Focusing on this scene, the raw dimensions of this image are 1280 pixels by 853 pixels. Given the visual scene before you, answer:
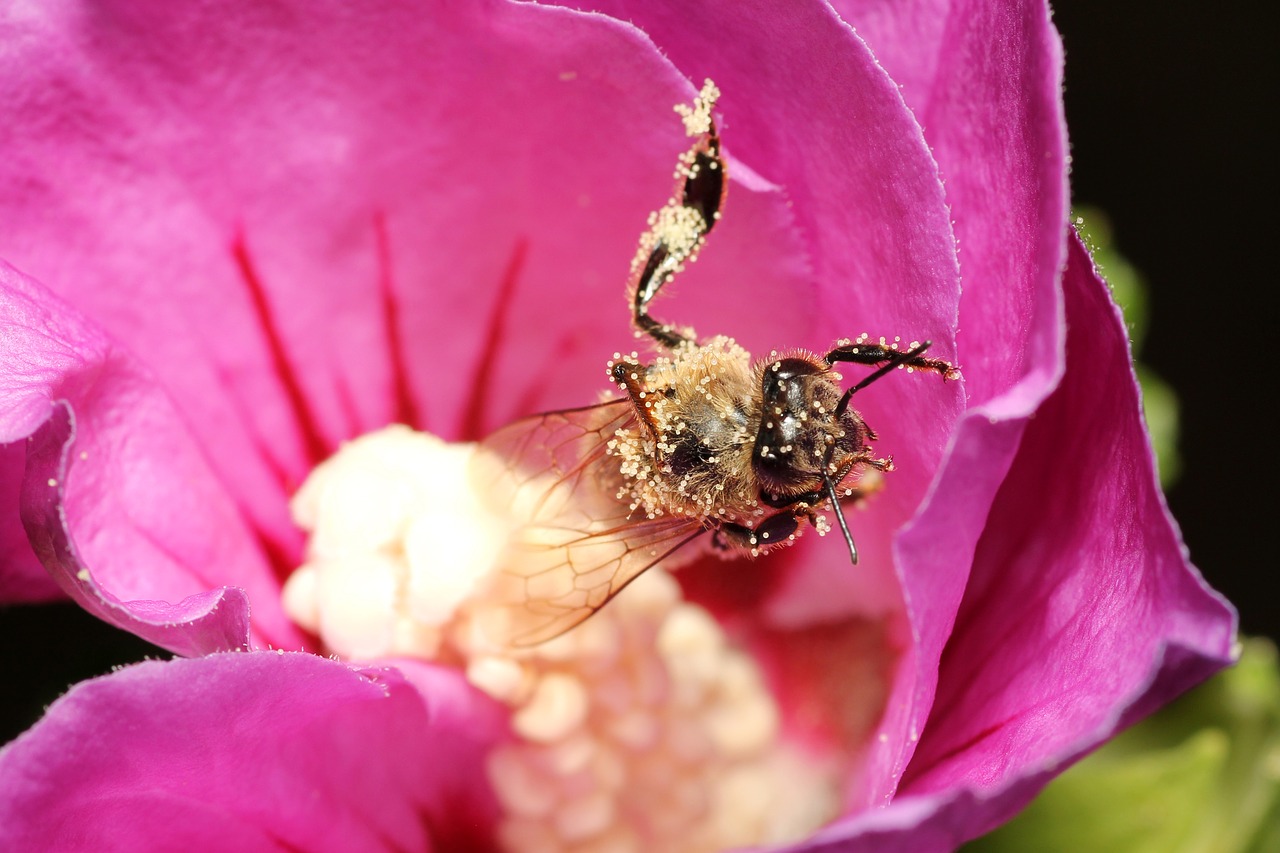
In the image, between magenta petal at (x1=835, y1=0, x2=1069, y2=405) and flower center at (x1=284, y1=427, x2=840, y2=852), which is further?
flower center at (x1=284, y1=427, x2=840, y2=852)

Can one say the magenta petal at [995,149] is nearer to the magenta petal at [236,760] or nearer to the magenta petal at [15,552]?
the magenta petal at [236,760]

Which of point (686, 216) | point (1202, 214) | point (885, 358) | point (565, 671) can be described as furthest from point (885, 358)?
point (1202, 214)

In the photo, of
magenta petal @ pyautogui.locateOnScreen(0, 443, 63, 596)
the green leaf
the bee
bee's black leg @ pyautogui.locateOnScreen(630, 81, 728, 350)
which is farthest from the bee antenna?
magenta petal @ pyautogui.locateOnScreen(0, 443, 63, 596)

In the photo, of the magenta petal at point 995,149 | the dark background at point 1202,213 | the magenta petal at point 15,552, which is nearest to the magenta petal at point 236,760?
the magenta petal at point 15,552

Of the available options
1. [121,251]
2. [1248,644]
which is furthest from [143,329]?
[1248,644]

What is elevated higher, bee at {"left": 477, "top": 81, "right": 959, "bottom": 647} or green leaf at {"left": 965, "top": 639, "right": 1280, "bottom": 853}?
bee at {"left": 477, "top": 81, "right": 959, "bottom": 647}

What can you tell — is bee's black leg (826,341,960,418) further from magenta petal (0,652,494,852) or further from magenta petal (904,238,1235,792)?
magenta petal (0,652,494,852)

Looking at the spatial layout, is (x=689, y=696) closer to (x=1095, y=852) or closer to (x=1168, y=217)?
(x=1095, y=852)
